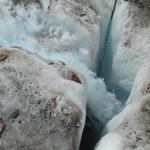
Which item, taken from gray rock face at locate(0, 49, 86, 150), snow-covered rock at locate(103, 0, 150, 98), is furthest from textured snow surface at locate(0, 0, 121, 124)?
gray rock face at locate(0, 49, 86, 150)

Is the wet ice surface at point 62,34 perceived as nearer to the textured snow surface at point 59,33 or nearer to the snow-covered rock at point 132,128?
the textured snow surface at point 59,33

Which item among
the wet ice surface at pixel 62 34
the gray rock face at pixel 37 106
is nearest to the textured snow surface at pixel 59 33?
the wet ice surface at pixel 62 34

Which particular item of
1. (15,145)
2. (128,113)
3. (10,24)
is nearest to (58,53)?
(10,24)

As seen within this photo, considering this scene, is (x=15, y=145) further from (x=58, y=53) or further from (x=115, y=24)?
(x=115, y=24)

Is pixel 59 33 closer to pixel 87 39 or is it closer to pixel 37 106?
pixel 87 39

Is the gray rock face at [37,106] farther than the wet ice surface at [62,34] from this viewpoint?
No

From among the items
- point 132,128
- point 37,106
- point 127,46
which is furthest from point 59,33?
point 132,128

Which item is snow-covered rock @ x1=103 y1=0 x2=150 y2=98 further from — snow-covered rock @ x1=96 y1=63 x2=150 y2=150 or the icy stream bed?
snow-covered rock @ x1=96 y1=63 x2=150 y2=150
